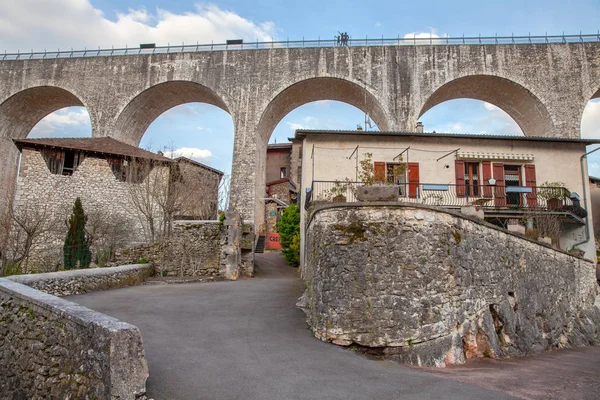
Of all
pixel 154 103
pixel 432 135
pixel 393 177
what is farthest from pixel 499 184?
pixel 154 103

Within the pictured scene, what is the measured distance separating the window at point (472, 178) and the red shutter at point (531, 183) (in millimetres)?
1883

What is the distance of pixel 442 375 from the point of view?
569 cm

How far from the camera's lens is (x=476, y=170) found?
16.8 metres

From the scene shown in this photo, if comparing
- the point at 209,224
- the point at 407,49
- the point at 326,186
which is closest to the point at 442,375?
the point at 326,186

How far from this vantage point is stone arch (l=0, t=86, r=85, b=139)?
24.8 metres

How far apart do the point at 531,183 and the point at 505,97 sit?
333 inches

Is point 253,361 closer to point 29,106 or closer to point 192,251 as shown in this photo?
point 192,251

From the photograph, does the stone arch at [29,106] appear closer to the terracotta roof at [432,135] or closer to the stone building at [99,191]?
the stone building at [99,191]

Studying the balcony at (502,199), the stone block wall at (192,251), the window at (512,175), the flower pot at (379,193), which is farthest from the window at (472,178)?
the flower pot at (379,193)

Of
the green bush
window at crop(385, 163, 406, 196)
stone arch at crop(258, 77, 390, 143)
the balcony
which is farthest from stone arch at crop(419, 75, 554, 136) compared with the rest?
the green bush

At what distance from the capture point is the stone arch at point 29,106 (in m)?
24.8

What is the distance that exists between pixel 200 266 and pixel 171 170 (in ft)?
25.0

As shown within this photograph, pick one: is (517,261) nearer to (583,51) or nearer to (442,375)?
(442,375)

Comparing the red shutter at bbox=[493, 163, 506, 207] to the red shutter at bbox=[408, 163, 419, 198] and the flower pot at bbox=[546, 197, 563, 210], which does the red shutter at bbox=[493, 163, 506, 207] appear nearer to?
the flower pot at bbox=[546, 197, 563, 210]
